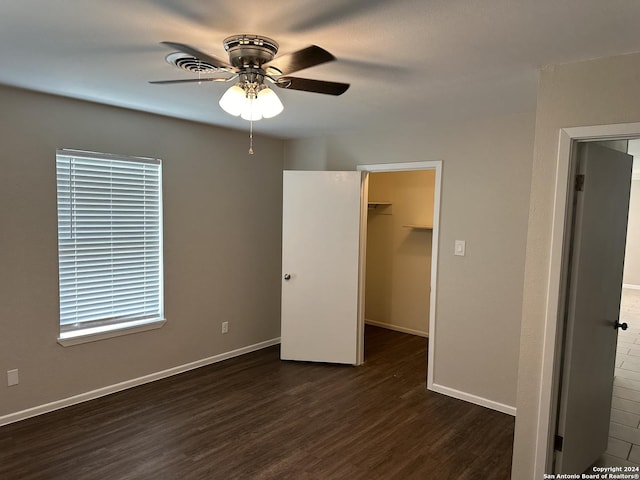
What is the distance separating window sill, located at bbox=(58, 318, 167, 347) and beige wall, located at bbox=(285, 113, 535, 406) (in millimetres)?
2562

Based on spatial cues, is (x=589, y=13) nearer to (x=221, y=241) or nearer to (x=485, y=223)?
(x=485, y=223)

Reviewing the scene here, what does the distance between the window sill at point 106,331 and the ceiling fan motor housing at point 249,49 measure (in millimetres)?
2598

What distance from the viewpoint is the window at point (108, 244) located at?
3242 mm

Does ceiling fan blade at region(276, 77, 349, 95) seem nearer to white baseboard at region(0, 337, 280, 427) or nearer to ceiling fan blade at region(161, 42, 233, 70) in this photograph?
ceiling fan blade at region(161, 42, 233, 70)

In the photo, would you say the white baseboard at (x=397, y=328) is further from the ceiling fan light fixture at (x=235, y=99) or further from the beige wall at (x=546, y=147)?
the ceiling fan light fixture at (x=235, y=99)

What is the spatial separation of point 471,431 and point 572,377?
101 centimetres

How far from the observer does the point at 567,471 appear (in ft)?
A: 7.91

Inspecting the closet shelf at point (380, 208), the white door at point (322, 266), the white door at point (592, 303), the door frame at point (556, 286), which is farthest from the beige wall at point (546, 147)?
the closet shelf at point (380, 208)

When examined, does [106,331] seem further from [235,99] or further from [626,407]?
[626,407]

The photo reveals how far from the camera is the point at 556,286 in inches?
87.0

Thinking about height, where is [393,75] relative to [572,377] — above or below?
above

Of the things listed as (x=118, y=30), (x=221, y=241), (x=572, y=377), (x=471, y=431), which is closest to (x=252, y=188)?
(x=221, y=241)

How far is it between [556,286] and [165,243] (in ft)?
10.2

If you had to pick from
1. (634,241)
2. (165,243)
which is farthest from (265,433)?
(634,241)
